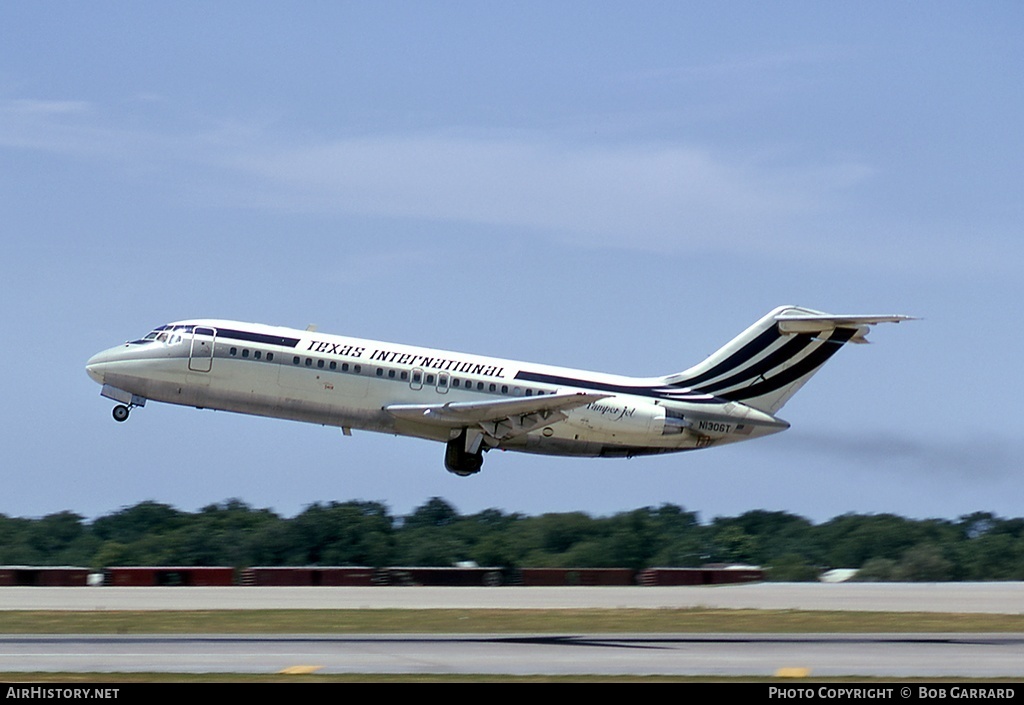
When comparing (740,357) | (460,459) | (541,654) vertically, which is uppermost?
(740,357)

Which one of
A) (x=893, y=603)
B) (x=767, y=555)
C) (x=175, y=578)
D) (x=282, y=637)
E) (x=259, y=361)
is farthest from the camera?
(x=767, y=555)

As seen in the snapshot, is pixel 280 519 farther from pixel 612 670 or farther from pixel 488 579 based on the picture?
pixel 612 670

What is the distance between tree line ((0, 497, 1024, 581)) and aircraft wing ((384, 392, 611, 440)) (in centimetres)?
1024

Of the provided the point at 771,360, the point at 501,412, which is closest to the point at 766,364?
the point at 771,360

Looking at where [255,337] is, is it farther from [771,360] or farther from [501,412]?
[771,360]

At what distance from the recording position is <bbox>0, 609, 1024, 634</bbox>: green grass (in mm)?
29750

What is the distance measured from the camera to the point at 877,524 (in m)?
63.1

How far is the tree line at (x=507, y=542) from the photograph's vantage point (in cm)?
5500

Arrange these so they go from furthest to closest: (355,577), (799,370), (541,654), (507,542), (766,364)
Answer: (507,542) < (799,370) < (766,364) < (355,577) < (541,654)

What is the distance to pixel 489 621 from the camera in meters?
31.7

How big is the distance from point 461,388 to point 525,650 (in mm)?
17547

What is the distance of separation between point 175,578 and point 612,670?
25.6 meters
